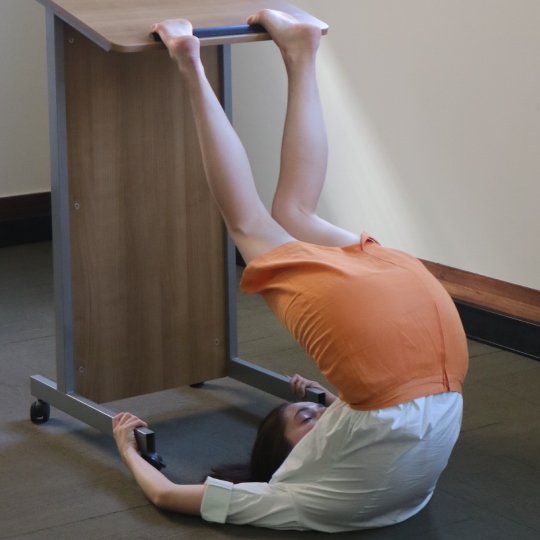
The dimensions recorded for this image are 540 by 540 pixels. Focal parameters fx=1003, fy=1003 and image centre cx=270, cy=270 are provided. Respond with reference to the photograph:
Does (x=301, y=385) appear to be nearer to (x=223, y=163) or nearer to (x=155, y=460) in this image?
(x=155, y=460)

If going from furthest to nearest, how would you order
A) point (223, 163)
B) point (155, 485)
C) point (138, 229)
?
point (138, 229) < point (223, 163) < point (155, 485)

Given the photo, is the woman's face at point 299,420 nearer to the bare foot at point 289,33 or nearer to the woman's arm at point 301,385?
the woman's arm at point 301,385

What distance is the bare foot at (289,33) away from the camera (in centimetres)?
236

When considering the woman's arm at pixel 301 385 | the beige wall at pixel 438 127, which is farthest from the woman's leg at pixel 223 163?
the beige wall at pixel 438 127

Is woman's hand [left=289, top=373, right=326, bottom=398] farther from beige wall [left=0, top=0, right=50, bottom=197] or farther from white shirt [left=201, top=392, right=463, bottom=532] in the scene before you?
beige wall [left=0, top=0, right=50, bottom=197]

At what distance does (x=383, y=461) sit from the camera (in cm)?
195

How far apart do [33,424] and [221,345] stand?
557 mm

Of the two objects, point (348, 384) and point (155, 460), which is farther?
point (155, 460)

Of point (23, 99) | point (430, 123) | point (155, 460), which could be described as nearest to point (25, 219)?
point (23, 99)

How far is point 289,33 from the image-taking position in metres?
2.37

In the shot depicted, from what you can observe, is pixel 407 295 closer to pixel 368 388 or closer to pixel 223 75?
pixel 368 388

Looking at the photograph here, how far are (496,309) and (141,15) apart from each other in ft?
5.03

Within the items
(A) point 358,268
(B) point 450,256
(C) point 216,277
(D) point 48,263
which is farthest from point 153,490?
(D) point 48,263

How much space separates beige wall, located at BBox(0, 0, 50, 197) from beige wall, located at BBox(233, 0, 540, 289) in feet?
4.56
